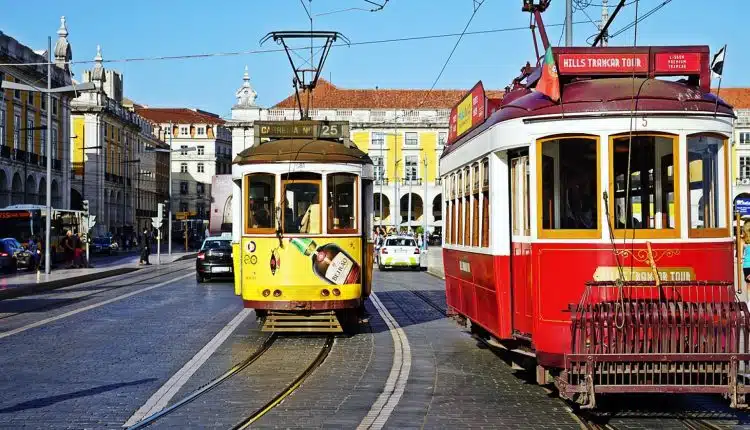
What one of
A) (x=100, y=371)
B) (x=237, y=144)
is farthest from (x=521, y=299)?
(x=237, y=144)

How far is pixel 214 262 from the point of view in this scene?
31.8 metres

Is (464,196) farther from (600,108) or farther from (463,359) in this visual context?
(600,108)

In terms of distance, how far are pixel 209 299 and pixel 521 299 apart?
15.4 meters

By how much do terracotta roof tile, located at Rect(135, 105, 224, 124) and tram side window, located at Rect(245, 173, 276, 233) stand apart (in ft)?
393

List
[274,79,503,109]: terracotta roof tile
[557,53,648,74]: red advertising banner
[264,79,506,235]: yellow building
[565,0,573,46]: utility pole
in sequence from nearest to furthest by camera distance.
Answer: [557,53,648,74]: red advertising banner, [565,0,573,46]: utility pole, [264,79,506,235]: yellow building, [274,79,503,109]: terracotta roof tile

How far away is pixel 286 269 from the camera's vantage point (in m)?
14.5

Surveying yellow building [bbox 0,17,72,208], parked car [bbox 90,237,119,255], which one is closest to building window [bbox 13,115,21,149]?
yellow building [bbox 0,17,72,208]

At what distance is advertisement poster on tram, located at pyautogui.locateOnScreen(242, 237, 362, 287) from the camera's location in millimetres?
14516

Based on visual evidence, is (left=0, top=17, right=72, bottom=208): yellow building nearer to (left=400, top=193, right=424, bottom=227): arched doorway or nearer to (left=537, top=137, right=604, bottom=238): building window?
(left=400, top=193, right=424, bottom=227): arched doorway

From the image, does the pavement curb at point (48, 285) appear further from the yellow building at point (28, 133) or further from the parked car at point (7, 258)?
the yellow building at point (28, 133)

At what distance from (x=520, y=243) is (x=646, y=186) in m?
1.39

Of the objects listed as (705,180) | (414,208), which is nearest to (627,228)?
(705,180)

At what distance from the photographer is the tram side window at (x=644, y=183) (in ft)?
29.0

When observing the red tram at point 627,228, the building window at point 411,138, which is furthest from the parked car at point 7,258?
the building window at point 411,138
